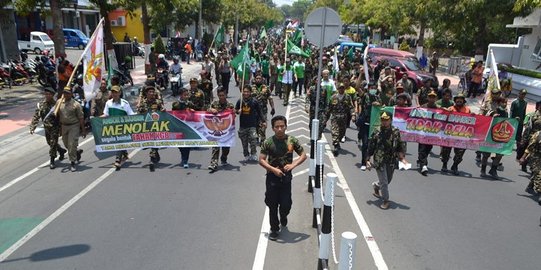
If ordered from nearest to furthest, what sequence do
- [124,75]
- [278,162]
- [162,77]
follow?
[278,162] → [162,77] → [124,75]

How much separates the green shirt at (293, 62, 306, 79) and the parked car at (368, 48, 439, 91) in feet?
14.1

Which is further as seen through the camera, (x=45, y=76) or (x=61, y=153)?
(x=45, y=76)

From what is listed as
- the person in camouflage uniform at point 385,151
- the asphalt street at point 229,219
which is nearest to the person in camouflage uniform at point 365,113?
the asphalt street at point 229,219

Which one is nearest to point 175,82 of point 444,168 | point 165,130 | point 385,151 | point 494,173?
point 165,130

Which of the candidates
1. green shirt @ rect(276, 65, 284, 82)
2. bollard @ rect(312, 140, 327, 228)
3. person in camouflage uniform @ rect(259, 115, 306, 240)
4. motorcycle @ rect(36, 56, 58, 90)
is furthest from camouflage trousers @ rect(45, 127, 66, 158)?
motorcycle @ rect(36, 56, 58, 90)

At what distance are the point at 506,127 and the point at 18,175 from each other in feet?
32.0

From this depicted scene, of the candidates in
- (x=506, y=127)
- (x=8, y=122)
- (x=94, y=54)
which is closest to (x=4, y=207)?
(x=94, y=54)

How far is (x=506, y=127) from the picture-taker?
8.88 meters

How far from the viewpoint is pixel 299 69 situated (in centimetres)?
1692

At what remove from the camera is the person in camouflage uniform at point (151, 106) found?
346 inches

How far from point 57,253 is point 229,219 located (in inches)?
89.5

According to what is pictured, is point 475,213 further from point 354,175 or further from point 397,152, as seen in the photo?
point 354,175

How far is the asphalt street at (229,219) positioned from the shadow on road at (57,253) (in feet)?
0.04

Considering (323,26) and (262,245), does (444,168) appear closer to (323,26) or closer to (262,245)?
(323,26)
